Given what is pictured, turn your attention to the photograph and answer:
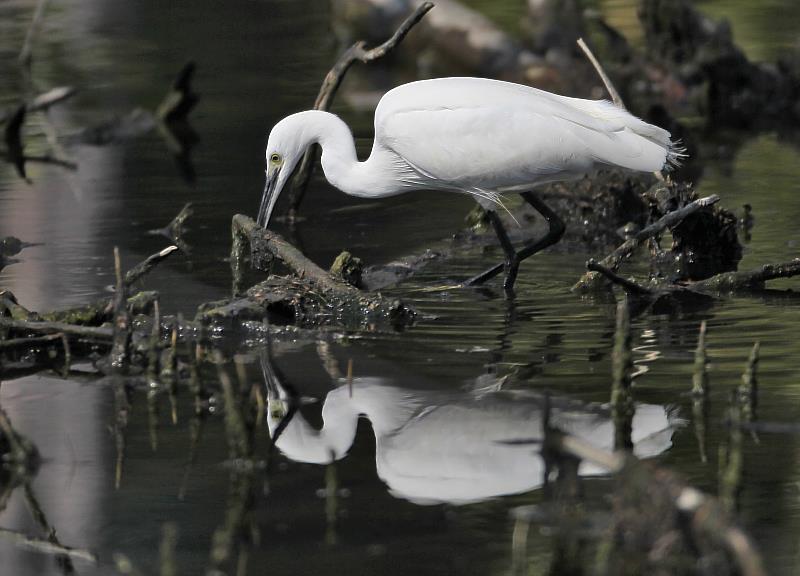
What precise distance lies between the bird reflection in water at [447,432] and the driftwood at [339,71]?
2961 millimetres

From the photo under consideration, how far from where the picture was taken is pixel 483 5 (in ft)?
65.7

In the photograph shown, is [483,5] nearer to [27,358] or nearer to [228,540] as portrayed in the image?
[27,358]

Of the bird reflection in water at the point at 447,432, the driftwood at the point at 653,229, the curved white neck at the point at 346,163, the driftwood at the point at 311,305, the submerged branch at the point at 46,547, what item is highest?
A: the curved white neck at the point at 346,163

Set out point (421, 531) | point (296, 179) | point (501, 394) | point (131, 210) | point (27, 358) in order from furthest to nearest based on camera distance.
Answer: point (131, 210)
point (296, 179)
point (27, 358)
point (501, 394)
point (421, 531)

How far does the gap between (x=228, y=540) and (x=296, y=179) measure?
6.16 metres

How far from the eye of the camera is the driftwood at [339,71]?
880 cm

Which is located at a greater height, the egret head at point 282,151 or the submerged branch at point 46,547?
the egret head at point 282,151

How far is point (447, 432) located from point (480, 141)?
2685 mm

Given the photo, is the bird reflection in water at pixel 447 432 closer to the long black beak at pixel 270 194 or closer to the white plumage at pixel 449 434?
the white plumage at pixel 449 434

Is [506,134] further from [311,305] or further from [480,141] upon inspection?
[311,305]

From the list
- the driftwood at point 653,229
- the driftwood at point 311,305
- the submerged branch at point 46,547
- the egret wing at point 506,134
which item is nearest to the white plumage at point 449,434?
the driftwood at point 311,305

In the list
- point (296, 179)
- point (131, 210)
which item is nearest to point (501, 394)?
point (296, 179)

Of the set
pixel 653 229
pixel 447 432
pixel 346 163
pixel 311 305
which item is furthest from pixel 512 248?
pixel 447 432

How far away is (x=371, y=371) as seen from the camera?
22.1 ft
